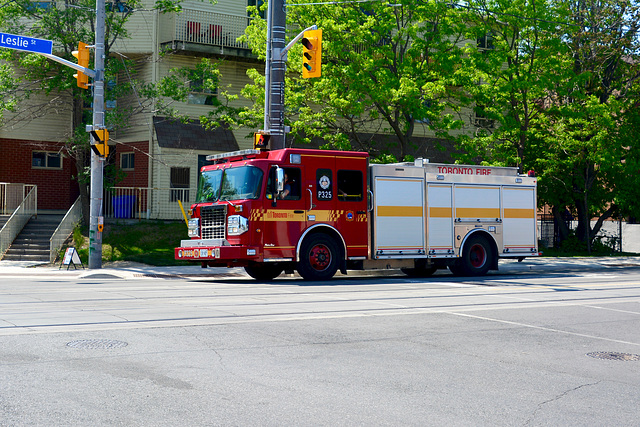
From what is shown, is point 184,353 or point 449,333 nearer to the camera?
point 184,353

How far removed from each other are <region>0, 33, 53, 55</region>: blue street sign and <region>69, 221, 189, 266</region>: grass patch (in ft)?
24.7

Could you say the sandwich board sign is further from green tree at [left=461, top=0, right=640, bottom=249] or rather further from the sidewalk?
green tree at [left=461, top=0, right=640, bottom=249]

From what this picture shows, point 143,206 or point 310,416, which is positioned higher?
point 143,206

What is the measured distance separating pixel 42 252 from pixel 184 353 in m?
19.1

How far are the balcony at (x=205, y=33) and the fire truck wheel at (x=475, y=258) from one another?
13575 millimetres

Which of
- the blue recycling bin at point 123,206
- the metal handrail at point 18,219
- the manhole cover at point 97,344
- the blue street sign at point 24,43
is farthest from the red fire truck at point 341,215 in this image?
the blue recycling bin at point 123,206

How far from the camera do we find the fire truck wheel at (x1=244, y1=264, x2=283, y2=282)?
18797 millimetres

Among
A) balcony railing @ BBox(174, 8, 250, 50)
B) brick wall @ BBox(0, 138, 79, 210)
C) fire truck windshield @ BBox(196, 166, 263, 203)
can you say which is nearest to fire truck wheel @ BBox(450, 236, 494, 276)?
fire truck windshield @ BBox(196, 166, 263, 203)

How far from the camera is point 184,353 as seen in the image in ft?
25.6

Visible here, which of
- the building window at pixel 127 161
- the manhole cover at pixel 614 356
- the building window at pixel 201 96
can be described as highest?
the building window at pixel 201 96

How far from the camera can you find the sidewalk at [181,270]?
1998 cm

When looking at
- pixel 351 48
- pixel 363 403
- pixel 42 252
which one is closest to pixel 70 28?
pixel 42 252

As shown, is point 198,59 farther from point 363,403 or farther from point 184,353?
point 363,403

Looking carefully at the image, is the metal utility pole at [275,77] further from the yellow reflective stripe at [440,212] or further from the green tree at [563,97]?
the green tree at [563,97]
